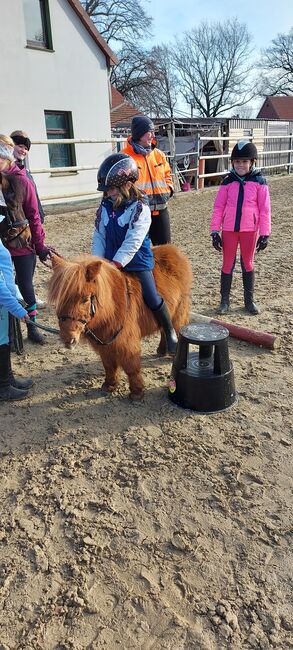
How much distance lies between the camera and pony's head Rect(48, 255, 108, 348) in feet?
8.39

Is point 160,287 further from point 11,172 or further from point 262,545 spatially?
point 262,545

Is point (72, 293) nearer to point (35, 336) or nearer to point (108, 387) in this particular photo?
point (108, 387)

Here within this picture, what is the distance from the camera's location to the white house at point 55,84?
12.6 meters

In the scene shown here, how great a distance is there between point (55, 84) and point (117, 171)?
1283 centimetres

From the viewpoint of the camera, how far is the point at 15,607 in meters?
1.88

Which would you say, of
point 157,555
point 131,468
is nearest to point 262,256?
point 131,468

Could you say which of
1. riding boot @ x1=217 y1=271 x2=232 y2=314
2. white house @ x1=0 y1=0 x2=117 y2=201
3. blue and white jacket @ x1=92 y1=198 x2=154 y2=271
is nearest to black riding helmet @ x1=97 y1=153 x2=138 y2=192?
blue and white jacket @ x1=92 y1=198 x2=154 y2=271

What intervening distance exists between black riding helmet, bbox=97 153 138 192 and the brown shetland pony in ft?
1.91

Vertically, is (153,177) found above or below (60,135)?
below

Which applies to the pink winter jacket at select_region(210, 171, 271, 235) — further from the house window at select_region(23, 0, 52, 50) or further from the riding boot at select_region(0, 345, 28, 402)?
the house window at select_region(23, 0, 52, 50)

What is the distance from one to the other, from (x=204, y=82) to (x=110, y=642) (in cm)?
7058

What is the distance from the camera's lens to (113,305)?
9.71 ft

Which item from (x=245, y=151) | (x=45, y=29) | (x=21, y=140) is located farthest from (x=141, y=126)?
(x=45, y=29)

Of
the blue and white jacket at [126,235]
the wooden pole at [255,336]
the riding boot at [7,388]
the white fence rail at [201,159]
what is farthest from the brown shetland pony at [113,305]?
the white fence rail at [201,159]
